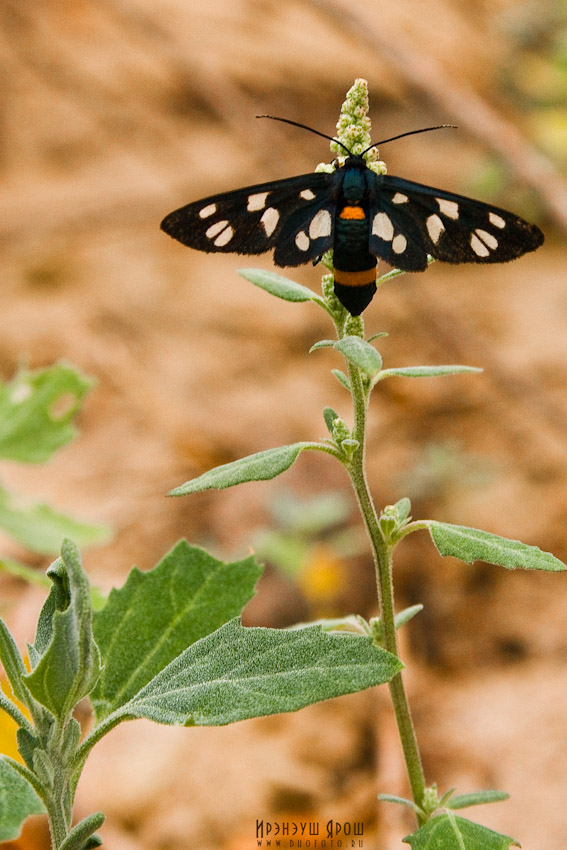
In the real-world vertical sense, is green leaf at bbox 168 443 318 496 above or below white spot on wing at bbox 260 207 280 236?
below

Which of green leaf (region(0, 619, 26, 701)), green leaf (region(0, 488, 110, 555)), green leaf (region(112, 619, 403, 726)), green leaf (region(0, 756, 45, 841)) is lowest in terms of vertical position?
green leaf (region(0, 756, 45, 841))

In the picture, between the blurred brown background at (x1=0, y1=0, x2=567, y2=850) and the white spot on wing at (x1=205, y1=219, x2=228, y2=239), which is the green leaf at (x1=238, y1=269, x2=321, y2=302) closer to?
the white spot on wing at (x1=205, y1=219, x2=228, y2=239)

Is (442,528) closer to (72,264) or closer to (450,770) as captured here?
(450,770)

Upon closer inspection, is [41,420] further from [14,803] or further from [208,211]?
[14,803]

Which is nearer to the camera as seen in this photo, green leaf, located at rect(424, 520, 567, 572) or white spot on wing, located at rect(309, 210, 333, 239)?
green leaf, located at rect(424, 520, 567, 572)

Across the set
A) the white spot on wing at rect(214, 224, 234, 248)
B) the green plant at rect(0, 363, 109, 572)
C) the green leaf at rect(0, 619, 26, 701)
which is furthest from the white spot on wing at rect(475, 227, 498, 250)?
the green plant at rect(0, 363, 109, 572)

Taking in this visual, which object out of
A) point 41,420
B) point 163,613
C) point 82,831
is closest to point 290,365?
point 41,420

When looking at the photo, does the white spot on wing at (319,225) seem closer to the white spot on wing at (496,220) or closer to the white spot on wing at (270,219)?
the white spot on wing at (270,219)
